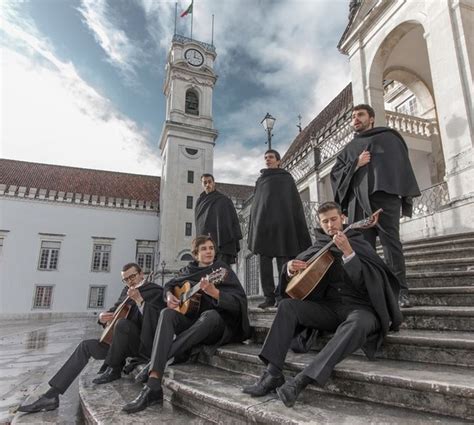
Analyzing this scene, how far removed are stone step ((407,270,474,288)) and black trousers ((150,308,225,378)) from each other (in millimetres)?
2547

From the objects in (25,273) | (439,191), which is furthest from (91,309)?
(439,191)

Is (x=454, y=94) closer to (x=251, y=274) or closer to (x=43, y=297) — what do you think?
(x=251, y=274)

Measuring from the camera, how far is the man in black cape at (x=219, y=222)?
221 inches

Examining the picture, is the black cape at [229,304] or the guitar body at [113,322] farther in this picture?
the guitar body at [113,322]

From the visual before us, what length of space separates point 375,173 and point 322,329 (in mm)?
1851

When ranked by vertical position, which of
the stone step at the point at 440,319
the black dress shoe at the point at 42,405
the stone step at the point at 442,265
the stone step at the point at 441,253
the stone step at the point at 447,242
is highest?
the stone step at the point at 447,242

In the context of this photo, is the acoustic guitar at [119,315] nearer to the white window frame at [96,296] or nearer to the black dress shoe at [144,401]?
the black dress shoe at [144,401]

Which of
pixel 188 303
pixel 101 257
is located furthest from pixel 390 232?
pixel 101 257

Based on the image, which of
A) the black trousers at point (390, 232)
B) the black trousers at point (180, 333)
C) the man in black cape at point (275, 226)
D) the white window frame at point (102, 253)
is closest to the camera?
the black trousers at point (180, 333)

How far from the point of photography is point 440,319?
2.95 meters

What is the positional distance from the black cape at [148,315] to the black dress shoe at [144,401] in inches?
37.3

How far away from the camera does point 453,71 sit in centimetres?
768

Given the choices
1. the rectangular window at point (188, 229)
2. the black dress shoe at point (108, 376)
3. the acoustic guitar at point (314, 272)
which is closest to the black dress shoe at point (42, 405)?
the black dress shoe at point (108, 376)

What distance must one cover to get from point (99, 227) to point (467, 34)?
30.2 meters
